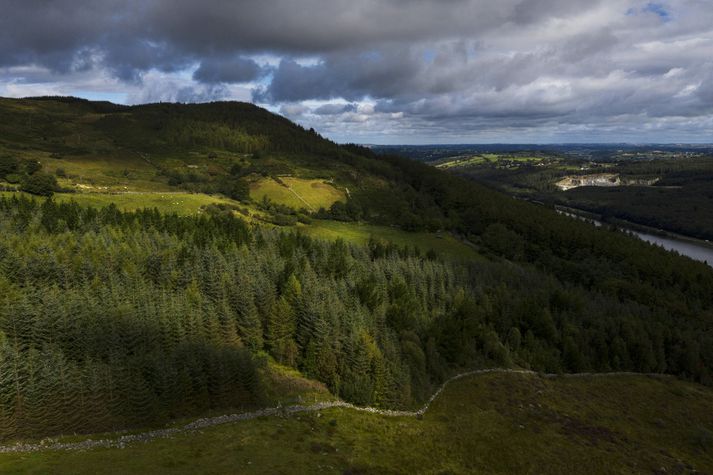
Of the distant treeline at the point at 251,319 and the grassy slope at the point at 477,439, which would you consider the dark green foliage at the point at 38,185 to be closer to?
the distant treeline at the point at 251,319

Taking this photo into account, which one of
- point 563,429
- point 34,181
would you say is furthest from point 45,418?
point 34,181

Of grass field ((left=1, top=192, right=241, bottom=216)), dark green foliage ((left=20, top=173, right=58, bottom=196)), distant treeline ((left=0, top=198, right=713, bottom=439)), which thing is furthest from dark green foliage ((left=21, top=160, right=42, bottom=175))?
distant treeline ((left=0, top=198, right=713, bottom=439))

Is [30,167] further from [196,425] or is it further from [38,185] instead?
[196,425]

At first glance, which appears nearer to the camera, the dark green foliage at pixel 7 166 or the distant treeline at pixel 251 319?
the distant treeline at pixel 251 319

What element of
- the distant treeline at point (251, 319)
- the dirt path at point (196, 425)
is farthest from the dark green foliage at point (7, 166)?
the dirt path at point (196, 425)

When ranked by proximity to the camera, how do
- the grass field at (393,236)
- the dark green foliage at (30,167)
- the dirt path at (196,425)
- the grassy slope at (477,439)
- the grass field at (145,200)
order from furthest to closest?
the dark green foliage at (30,167), the grass field at (393,236), the grass field at (145,200), the grassy slope at (477,439), the dirt path at (196,425)

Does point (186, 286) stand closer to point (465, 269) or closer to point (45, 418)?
point (45, 418)
